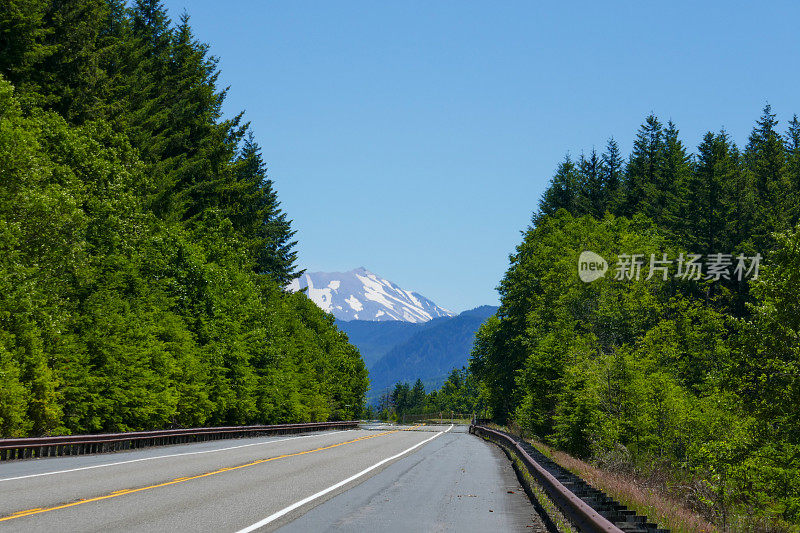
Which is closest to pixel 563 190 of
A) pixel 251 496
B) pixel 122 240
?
pixel 122 240

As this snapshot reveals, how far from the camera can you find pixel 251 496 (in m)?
12.9

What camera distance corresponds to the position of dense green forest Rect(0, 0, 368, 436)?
28.4 meters

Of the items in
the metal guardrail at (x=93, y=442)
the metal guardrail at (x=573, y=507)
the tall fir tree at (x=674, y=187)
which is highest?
the tall fir tree at (x=674, y=187)

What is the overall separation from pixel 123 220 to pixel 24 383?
47.5ft

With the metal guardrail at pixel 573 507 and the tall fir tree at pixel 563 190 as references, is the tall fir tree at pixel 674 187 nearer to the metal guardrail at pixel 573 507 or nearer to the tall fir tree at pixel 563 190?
the tall fir tree at pixel 563 190

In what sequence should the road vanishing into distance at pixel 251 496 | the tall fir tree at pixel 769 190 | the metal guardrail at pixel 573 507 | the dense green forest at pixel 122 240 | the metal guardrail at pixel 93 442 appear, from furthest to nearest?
1. the tall fir tree at pixel 769 190
2. the dense green forest at pixel 122 240
3. the metal guardrail at pixel 93 442
4. the road vanishing into distance at pixel 251 496
5. the metal guardrail at pixel 573 507

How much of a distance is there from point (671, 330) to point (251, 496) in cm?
3575

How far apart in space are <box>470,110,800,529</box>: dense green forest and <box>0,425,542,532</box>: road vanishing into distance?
6.78m

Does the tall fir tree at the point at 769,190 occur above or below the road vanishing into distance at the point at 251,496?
above

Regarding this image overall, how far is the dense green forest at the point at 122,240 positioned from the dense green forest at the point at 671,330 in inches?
785

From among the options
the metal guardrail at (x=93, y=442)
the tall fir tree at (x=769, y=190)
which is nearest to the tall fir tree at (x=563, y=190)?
the tall fir tree at (x=769, y=190)

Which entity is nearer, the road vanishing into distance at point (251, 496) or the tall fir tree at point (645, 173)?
the road vanishing into distance at point (251, 496)

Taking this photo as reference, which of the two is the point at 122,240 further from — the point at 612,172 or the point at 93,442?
the point at 612,172

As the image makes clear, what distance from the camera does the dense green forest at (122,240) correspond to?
93.2 feet
